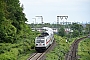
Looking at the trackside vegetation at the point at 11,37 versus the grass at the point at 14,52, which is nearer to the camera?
the grass at the point at 14,52

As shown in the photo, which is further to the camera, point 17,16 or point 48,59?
point 17,16

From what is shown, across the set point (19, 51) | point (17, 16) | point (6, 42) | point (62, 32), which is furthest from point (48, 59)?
point (62, 32)

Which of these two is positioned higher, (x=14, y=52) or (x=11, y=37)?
(x=11, y=37)

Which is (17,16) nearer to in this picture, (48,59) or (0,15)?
(0,15)

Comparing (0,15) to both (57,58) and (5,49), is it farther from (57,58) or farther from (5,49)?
(57,58)

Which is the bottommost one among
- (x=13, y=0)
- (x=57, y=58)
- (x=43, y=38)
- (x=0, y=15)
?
(x=57, y=58)

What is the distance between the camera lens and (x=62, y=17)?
6638 cm

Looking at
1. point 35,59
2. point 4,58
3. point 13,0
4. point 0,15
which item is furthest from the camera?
point 13,0

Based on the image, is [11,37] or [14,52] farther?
[11,37]

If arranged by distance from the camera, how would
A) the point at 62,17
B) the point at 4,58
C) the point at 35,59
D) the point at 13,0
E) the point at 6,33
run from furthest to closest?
the point at 62,17, the point at 13,0, the point at 6,33, the point at 35,59, the point at 4,58

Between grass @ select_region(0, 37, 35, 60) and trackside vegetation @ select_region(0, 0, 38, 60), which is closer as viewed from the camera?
grass @ select_region(0, 37, 35, 60)

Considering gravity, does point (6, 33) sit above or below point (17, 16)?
below

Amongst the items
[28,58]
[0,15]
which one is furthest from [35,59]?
[0,15]

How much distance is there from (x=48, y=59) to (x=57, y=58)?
2126mm
